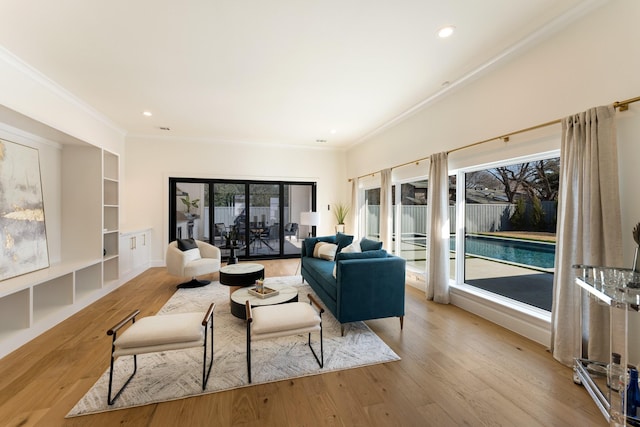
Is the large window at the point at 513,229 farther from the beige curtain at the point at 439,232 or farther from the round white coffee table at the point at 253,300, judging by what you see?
the round white coffee table at the point at 253,300

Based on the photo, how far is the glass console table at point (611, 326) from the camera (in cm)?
153

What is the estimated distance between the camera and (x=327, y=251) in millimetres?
4457

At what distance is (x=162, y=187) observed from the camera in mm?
6148

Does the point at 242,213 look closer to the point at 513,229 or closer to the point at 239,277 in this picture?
the point at 239,277

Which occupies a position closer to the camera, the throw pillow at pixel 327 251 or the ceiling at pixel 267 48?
the ceiling at pixel 267 48

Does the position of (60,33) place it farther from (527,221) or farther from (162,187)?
(527,221)

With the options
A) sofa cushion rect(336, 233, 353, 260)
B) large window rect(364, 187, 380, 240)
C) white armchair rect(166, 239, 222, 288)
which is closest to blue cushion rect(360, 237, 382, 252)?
sofa cushion rect(336, 233, 353, 260)

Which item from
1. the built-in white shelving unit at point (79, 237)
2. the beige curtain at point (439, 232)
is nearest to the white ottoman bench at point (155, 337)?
the built-in white shelving unit at point (79, 237)

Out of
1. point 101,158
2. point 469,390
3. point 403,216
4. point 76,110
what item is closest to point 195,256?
point 101,158

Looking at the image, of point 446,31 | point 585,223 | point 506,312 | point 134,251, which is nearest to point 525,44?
point 446,31

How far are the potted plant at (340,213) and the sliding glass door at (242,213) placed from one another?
2.24 feet

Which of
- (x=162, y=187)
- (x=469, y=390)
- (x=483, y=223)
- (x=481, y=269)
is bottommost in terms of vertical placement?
(x=469, y=390)

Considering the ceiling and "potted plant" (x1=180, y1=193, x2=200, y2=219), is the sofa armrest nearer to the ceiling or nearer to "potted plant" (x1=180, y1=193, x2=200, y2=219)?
the ceiling

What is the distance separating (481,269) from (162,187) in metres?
6.69
